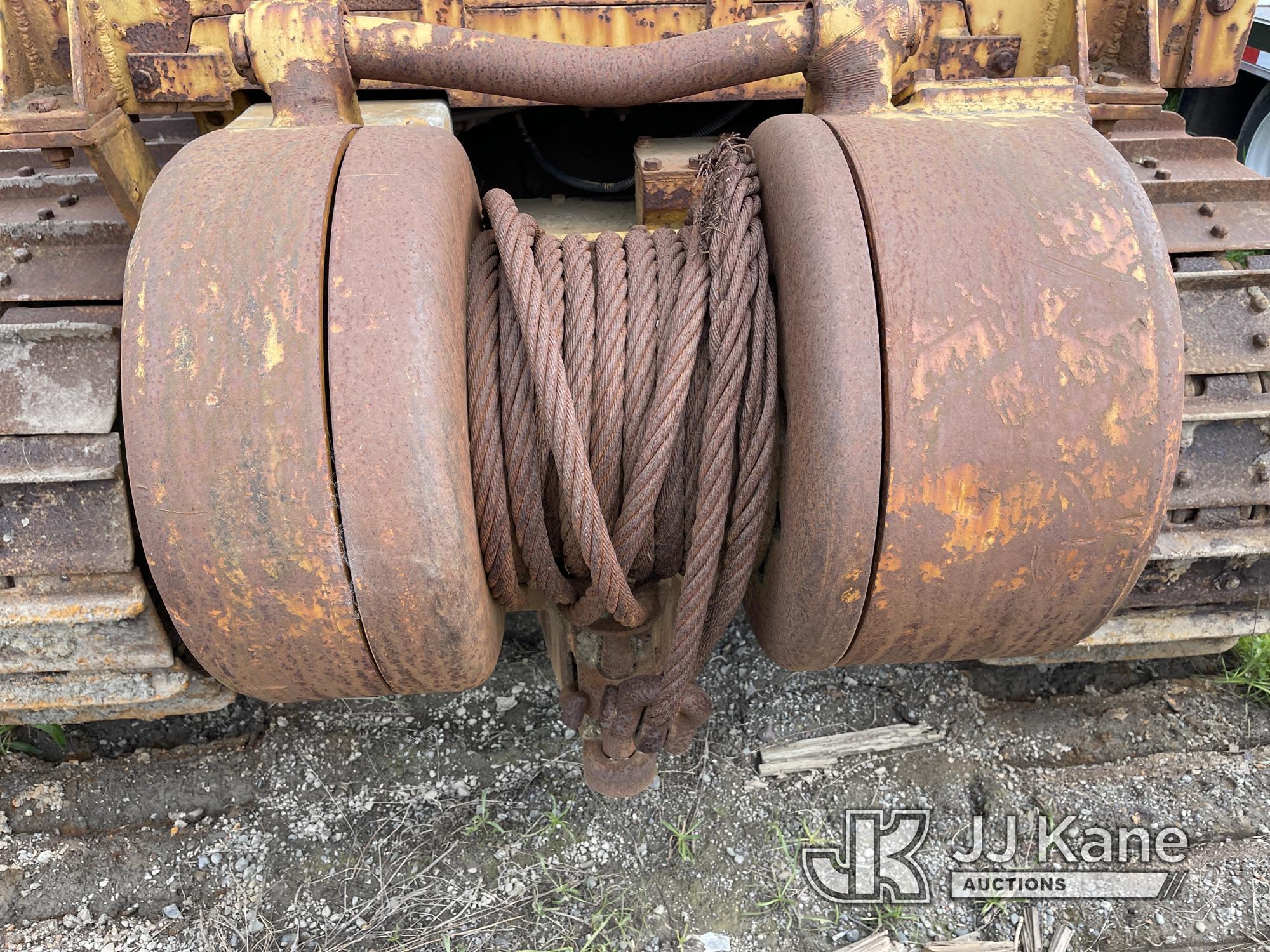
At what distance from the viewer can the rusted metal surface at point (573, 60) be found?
5.41 ft

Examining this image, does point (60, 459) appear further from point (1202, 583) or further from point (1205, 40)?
point (1205, 40)

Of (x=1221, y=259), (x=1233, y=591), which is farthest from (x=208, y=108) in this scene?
(x=1233, y=591)

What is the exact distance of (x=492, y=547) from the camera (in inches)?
58.7

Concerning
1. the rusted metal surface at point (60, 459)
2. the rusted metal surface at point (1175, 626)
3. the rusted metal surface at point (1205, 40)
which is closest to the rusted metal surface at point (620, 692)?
the rusted metal surface at point (1175, 626)

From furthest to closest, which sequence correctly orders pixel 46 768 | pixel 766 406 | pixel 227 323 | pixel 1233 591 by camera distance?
pixel 46 768
pixel 1233 591
pixel 766 406
pixel 227 323

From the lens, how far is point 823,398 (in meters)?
1.32

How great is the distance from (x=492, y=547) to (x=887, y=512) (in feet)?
2.04

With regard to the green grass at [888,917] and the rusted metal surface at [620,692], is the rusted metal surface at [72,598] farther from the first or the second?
the green grass at [888,917]

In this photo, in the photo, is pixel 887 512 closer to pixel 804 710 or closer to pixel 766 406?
pixel 766 406

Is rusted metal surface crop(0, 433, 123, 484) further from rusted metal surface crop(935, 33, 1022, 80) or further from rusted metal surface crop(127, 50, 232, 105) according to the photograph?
rusted metal surface crop(935, 33, 1022, 80)

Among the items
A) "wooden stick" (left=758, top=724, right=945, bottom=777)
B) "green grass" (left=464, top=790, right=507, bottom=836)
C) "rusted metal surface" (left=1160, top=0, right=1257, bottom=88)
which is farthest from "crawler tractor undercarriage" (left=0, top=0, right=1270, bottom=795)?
"rusted metal surface" (left=1160, top=0, right=1257, bottom=88)

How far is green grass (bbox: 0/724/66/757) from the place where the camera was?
2396 mm

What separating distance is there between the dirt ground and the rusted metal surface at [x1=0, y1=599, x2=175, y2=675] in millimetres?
695

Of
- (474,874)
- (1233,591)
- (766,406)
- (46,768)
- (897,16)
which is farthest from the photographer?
(46,768)
